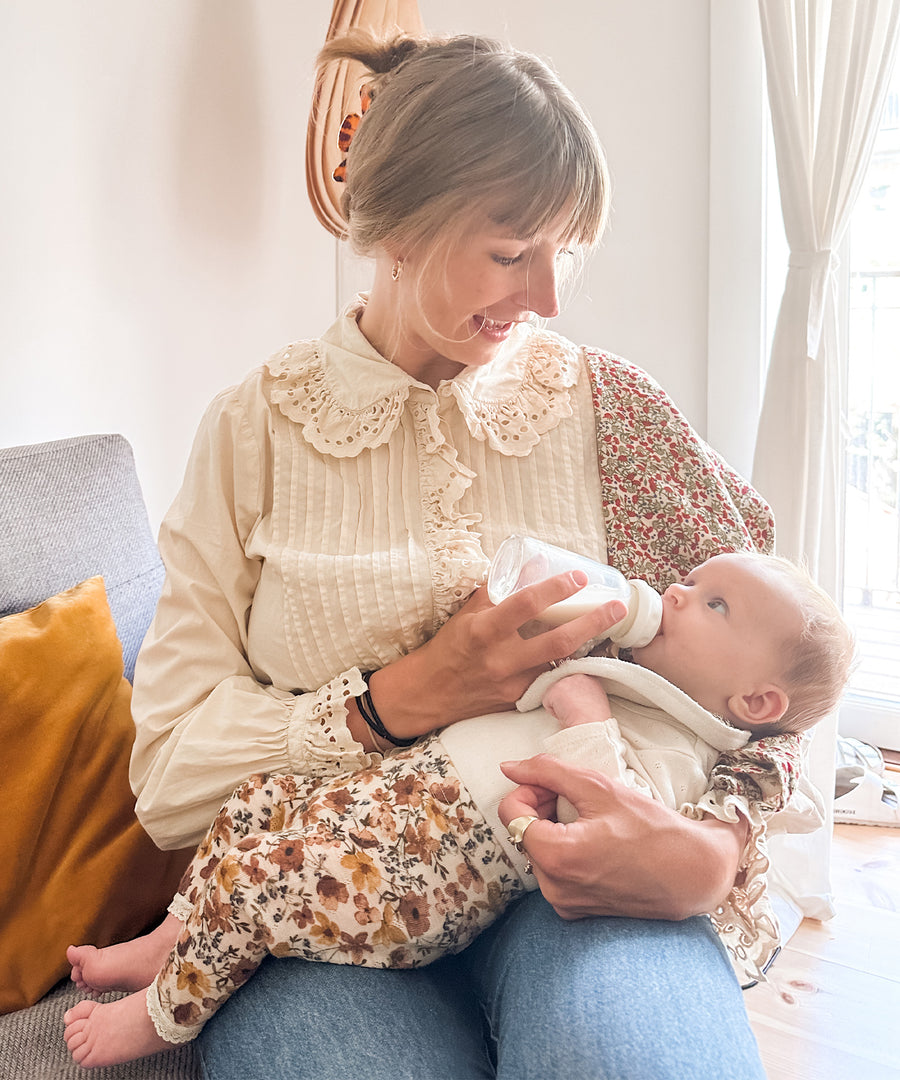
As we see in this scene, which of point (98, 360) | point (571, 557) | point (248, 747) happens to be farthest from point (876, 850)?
point (98, 360)

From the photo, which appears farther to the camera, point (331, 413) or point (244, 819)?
point (331, 413)

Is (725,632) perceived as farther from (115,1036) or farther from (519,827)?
(115,1036)

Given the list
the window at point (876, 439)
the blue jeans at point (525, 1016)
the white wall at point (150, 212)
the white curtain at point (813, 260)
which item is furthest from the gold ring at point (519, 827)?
the window at point (876, 439)

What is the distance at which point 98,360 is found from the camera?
203 cm

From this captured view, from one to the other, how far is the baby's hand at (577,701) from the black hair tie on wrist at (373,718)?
186mm

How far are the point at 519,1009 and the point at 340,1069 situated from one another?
0.56ft

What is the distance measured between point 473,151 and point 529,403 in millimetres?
340

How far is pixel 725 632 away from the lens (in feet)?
3.61

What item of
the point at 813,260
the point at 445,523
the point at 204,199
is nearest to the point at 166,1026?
the point at 445,523

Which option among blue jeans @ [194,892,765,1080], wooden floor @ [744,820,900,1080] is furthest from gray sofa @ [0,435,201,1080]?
wooden floor @ [744,820,900,1080]

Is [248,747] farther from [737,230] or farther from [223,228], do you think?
[737,230]

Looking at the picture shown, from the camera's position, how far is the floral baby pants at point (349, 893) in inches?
38.2

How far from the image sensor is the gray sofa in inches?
52.2

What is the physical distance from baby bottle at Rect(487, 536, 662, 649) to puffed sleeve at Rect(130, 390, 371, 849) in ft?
0.78
